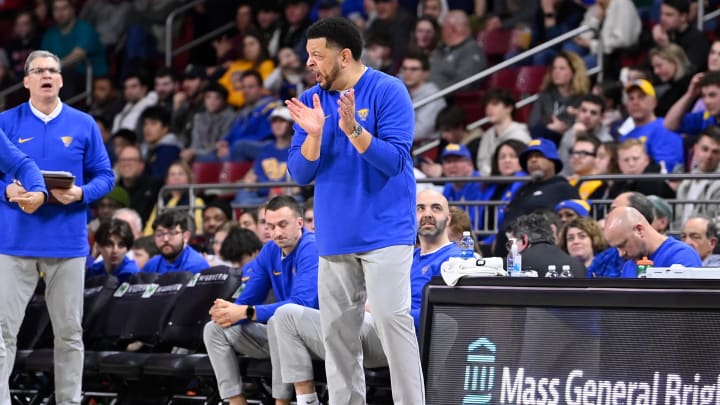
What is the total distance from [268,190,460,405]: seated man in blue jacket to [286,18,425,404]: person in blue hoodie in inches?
45.3

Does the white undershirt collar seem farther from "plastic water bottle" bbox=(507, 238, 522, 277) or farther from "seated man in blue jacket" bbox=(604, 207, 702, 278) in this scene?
"seated man in blue jacket" bbox=(604, 207, 702, 278)

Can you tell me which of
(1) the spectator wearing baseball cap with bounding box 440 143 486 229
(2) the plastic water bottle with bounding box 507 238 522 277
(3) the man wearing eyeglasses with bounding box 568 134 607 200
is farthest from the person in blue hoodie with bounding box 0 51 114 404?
(3) the man wearing eyeglasses with bounding box 568 134 607 200

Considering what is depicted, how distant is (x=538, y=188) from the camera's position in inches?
394

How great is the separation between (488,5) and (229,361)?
27.4 ft

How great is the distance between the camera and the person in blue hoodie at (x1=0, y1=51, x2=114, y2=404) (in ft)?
25.3

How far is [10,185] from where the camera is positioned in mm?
7570

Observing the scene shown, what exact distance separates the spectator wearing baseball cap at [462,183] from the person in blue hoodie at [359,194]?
4.83m

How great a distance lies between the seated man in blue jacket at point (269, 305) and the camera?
7.90 metres

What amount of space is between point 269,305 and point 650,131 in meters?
4.40

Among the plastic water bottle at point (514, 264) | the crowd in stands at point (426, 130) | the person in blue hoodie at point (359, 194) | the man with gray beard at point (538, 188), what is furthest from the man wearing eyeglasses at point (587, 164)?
the person in blue hoodie at point (359, 194)

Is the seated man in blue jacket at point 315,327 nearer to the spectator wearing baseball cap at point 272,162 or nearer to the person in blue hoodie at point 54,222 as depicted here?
the person in blue hoodie at point 54,222

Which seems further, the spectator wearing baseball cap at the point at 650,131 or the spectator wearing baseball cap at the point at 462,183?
the spectator wearing baseball cap at the point at 462,183

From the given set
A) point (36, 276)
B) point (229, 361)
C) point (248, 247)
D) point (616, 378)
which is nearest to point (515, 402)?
point (616, 378)

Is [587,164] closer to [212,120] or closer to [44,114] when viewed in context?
[44,114]
